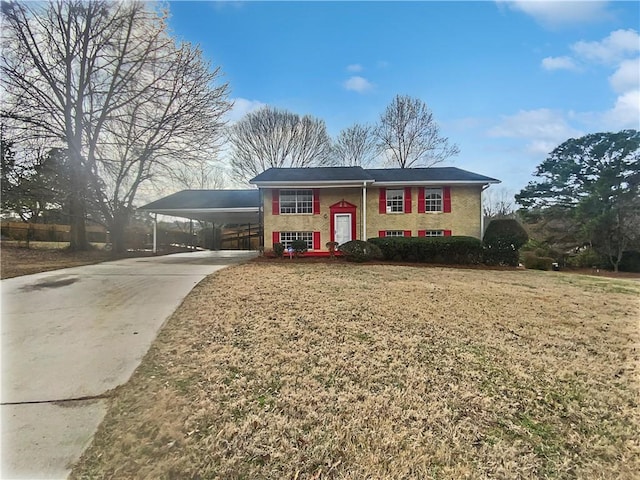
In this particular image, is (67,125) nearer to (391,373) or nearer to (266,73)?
(266,73)

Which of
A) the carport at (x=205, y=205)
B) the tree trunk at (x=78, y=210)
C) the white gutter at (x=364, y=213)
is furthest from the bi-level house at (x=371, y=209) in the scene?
the tree trunk at (x=78, y=210)

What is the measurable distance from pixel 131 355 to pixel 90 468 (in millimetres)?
1877

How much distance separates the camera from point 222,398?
285 centimetres

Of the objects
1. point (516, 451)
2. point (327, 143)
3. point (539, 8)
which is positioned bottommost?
point (516, 451)

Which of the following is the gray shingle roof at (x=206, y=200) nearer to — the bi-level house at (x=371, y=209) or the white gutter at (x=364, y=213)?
the bi-level house at (x=371, y=209)

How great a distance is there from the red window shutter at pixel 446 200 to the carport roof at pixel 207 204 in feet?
31.3

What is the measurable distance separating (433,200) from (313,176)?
6197 millimetres

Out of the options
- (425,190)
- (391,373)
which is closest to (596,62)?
(391,373)

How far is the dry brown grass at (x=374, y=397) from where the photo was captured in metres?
2.19

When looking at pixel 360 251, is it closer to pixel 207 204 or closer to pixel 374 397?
pixel 207 204

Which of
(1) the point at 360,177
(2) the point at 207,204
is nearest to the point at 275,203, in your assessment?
(1) the point at 360,177

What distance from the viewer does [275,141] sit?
1079 inches

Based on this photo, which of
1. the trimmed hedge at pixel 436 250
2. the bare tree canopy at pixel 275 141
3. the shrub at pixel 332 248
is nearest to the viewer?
the trimmed hedge at pixel 436 250

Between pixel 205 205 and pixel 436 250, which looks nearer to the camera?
pixel 436 250
